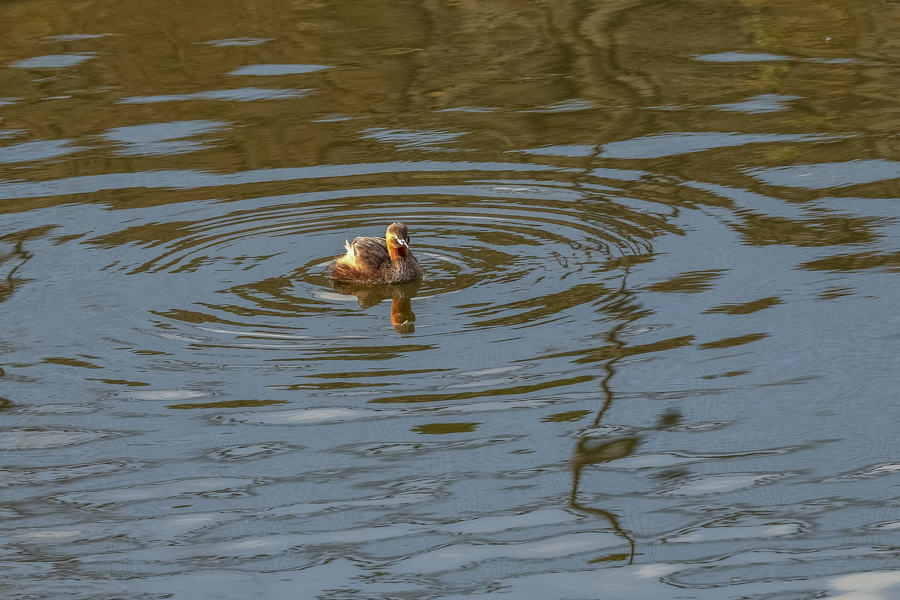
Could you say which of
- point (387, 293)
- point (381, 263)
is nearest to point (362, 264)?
point (381, 263)

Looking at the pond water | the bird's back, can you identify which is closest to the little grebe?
the bird's back

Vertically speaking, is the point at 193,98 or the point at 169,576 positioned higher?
the point at 193,98

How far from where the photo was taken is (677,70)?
1423 cm

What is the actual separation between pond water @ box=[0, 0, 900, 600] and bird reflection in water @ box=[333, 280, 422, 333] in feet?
0.15

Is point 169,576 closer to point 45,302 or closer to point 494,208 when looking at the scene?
point 45,302

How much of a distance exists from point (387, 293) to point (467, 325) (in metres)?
1.20

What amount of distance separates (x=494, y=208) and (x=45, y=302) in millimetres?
3565

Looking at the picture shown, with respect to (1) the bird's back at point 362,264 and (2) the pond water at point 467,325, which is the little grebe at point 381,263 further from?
(2) the pond water at point 467,325

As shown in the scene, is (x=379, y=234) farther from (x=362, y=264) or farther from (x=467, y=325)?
(x=467, y=325)

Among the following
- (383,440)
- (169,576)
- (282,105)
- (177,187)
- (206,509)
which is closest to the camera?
(169,576)

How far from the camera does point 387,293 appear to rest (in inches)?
365

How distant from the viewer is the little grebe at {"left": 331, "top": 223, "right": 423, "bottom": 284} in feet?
30.3

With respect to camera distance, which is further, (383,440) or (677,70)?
(677,70)

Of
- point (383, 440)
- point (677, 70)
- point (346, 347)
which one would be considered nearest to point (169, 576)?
point (383, 440)
